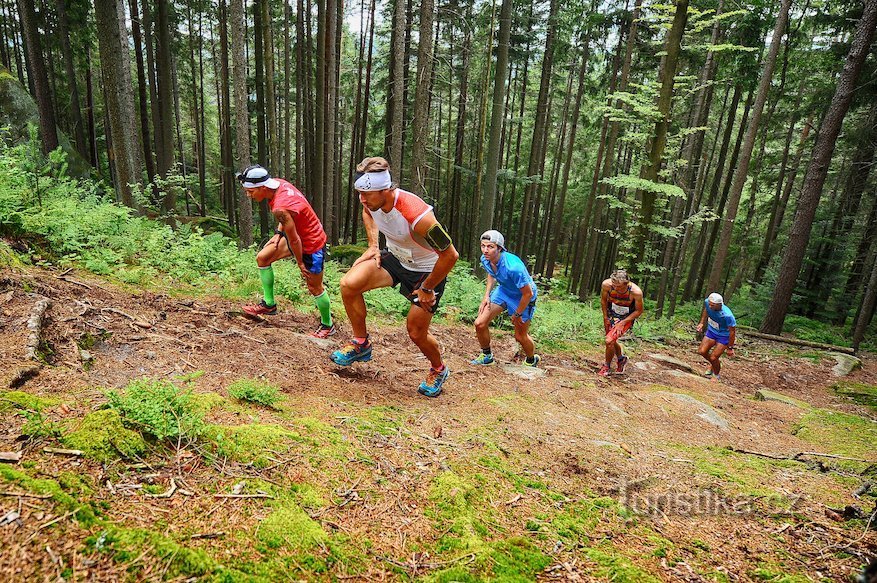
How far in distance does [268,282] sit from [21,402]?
388 cm

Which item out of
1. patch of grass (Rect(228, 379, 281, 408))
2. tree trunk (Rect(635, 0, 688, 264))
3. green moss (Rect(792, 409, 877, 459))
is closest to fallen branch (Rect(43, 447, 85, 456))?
patch of grass (Rect(228, 379, 281, 408))

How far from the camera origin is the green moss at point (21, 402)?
2.06 metres

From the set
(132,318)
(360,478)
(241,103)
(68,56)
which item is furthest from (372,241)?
(68,56)

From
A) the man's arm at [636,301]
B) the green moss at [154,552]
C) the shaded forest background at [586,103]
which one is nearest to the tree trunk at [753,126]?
the shaded forest background at [586,103]

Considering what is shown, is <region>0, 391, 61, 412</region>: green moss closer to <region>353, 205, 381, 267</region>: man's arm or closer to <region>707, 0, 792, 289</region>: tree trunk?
<region>353, 205, 381, 267</region>: man's arm

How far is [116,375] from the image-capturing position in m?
3.17

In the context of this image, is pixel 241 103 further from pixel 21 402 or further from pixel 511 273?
pixel 21 402

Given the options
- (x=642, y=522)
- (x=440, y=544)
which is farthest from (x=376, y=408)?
(x=642, y=522)

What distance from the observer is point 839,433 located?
549 centimetres

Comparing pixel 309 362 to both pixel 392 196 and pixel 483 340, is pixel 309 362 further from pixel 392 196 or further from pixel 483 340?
pixel 483 340

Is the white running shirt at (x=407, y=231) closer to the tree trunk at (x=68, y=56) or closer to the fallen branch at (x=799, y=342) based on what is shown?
the fallen branch at (x=799, y=342)

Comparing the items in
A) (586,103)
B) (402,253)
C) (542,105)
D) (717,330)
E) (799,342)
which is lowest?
(799,342)

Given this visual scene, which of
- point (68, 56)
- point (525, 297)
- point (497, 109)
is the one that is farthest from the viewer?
point (68, 56)

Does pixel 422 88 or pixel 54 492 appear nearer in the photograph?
pixel 54 492
